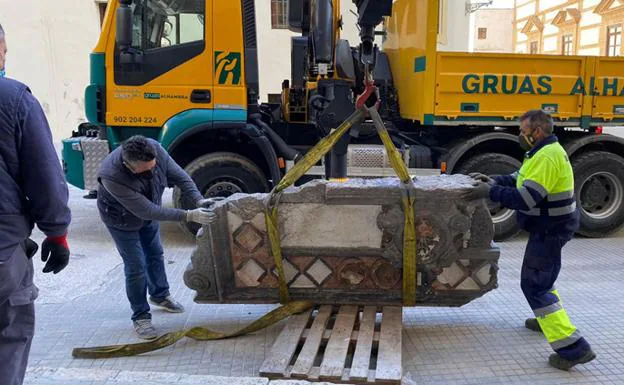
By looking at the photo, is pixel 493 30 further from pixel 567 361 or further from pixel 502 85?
pixel 567 361

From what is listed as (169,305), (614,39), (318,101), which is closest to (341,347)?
(169,305)

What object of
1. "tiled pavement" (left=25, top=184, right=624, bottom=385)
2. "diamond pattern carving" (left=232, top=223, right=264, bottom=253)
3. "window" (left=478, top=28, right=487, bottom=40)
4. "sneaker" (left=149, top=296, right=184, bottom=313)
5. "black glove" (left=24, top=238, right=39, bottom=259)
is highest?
"window" (left=478, top=28, right=487, bottom=40)

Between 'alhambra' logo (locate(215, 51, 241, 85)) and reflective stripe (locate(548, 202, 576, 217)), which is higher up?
'alhambra' logo (locate(215, 51, 241, 85))

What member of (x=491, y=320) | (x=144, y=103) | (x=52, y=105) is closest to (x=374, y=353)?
(x=491, y=320)

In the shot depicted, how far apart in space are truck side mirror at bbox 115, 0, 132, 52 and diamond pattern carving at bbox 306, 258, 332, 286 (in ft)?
11.3

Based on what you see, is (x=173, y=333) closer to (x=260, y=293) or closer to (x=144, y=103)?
(x=260, y=293)

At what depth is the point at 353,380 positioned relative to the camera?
320 cm

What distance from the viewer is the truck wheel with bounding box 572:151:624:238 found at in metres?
6.76

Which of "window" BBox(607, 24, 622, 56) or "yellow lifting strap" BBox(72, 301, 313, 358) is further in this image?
"window" BBox(607, 24, 622, 56)

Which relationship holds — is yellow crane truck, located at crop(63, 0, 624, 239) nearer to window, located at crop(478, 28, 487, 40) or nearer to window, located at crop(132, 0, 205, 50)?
window, located at crop(132, 0, 205, 50)

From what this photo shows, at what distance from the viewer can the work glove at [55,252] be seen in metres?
2.53

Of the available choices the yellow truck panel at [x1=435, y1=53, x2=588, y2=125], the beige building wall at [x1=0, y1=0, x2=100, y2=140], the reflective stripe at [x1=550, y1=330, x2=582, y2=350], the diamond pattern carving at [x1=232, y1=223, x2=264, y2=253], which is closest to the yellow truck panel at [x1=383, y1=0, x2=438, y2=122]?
the yellow truck panel at [x1=435, y1=53, x2=588, y2=125]

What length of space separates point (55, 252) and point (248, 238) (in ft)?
4.95

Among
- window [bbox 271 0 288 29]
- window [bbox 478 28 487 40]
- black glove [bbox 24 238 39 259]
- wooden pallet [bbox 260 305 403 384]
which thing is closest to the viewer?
black glove [bbox 24 238 39 259]
